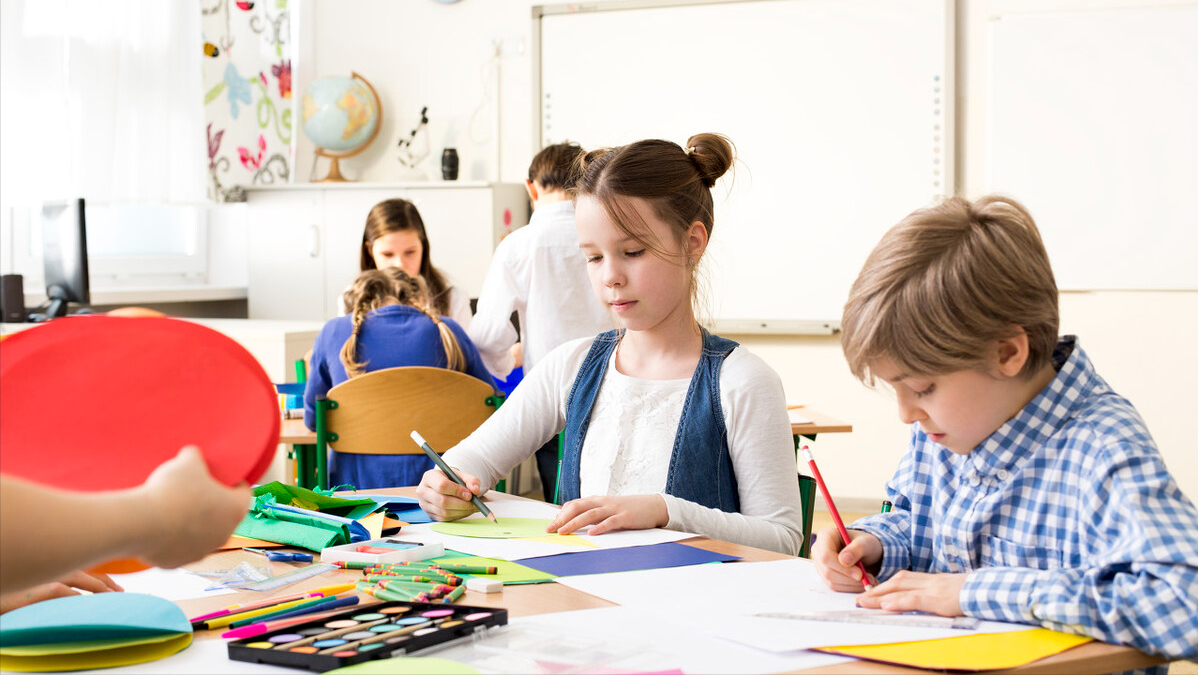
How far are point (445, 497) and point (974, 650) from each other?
77cm

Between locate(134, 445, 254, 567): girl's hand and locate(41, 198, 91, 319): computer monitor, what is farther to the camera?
locate(41, 198, 91, 319): computer monitor

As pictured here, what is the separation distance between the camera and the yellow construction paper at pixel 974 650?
0.85 m

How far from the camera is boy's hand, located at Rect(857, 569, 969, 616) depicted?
3.26 feet

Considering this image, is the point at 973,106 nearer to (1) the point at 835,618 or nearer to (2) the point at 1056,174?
(2) the point at 1056,174

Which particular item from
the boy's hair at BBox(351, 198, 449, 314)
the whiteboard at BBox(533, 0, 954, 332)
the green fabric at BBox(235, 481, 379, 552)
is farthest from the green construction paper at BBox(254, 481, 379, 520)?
the whiteboard at BBox(533, 0, 954, 332)

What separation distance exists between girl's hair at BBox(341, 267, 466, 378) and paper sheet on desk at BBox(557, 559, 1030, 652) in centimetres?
174

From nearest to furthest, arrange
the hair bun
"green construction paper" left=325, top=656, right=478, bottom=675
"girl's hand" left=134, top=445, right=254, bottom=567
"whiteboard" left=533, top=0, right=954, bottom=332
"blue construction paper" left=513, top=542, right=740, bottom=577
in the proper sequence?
"girl's hand" left=134, top=445, right=254, bottom=567 < "green construction paper" left=325, top=656, right=478, bottom=675 < "blue construction paper" left=513, top=542, right=740, bottom=577 < the hair bun < "whiteboard" left=533, top=0, right=954, bottom=332

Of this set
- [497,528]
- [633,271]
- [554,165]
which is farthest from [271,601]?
[554,165]

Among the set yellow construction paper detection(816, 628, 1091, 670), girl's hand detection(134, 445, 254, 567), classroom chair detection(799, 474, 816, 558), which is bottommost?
classroom chair detection(799, 474, 816, 558)

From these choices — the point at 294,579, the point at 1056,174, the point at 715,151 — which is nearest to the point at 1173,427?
the point at 1056,174

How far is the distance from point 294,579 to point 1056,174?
13.4ft

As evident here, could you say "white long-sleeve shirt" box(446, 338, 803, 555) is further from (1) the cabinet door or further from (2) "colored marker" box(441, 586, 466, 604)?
(1) the cabinet door

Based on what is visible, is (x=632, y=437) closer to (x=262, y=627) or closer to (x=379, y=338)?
(x=262, y=627)

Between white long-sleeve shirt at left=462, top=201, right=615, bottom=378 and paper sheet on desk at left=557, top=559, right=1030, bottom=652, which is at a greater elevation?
white long-sleeve shirt at left=462, top=201, right=615, bottom=378
